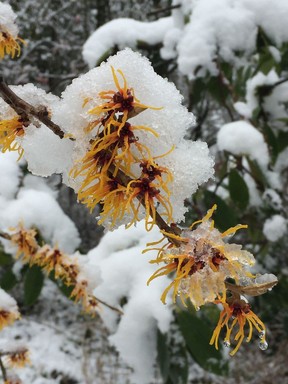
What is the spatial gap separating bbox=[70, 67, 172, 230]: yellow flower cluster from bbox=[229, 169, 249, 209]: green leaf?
118 cm

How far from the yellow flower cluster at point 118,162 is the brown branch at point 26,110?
41 millimetres

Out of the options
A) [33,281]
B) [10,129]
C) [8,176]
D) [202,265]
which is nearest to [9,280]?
[33,281]

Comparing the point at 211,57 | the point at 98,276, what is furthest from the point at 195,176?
the point at 211,57

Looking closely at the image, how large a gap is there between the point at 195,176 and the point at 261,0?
142 cm

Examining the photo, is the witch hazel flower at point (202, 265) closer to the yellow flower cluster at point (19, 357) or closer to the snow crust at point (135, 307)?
the yellow flower cluster at point (19, 357)

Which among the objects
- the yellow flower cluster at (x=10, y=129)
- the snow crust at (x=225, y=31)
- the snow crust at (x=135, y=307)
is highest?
the yellow flower cluster at (x=10, y=129)

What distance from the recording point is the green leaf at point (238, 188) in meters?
1.55

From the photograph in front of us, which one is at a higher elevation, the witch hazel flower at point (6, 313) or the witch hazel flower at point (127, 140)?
the witch hazel flower at point (127, 140)

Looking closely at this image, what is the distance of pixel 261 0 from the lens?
1.65 metres

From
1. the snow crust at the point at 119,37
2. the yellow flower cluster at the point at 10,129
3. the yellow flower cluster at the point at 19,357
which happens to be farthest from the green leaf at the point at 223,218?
the yellow flower cluster at the point at 10,129

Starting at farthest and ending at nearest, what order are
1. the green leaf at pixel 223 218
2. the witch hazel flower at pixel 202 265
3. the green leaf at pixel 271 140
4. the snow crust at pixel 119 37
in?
the snow crust at pixel 119 37 < the green leaf at pixel 271 140 < the green leaf at pixel 223 218 < the witch hazel flower at pixel 202 265

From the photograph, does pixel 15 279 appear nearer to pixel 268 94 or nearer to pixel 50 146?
pixel 50 146

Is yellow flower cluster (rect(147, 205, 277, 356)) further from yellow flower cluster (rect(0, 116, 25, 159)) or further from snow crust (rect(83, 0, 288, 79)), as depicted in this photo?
snow crust (rect(83, 0, 288, 79))

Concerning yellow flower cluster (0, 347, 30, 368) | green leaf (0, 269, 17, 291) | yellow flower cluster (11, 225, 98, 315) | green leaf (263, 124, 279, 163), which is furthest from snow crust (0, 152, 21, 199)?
green leaf (263, 124, 279, 163)
